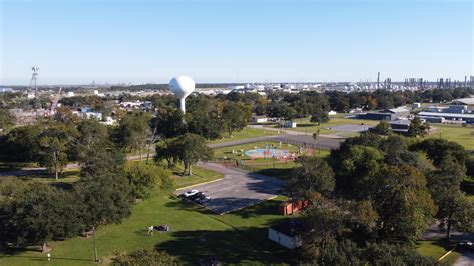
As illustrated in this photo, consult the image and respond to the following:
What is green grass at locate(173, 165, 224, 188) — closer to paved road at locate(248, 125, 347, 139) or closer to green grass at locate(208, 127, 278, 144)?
green grass at locate(208, 127, 278, 144)

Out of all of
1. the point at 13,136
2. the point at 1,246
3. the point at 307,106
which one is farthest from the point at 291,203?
the point at 307,106

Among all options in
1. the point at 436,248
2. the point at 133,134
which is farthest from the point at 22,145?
the point at 436,248

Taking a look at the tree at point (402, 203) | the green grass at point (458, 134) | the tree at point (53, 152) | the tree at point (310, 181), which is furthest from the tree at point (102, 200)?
the green grass at point (458, 134)

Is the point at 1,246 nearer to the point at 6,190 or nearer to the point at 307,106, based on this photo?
the point at 6,190

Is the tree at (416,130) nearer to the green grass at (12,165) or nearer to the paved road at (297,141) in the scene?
the paved road at (297,141)

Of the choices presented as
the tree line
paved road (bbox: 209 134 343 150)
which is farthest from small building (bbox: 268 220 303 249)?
paved road (bbox: 209 134 343 150)
